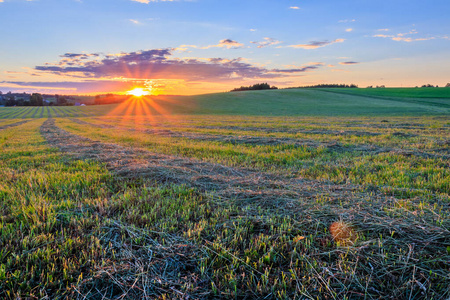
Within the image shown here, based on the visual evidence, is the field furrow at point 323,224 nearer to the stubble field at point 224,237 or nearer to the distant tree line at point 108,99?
the stubble field at point 224,237

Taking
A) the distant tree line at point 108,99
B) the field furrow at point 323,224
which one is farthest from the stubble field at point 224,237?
the distant tree line at point 108,99

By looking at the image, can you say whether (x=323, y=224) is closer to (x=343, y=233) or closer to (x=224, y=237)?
(x=343, y=233)

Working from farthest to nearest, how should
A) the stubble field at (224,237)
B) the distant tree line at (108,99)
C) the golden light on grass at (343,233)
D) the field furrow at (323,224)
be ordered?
1. the distant tree line at (108,99)
2. the golden light on grass at (343,233)
3. the field furrow at (323,224)
4. the stubble field at (224,237)

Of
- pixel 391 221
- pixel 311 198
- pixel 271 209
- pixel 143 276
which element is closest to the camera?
pixel 143 276

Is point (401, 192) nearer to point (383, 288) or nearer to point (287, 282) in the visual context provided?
point (383, 288)

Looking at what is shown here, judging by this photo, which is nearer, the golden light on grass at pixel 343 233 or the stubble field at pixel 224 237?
the stubble field at pixel 224 237

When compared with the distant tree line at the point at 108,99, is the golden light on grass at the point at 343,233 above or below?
below

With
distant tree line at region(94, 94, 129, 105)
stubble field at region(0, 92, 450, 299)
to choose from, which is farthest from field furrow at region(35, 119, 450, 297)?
distant tree line at region(94, 94, 129, 105)

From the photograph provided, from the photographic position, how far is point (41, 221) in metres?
3.39

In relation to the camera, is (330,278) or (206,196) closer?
(330,278)

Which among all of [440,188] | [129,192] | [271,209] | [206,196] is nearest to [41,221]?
[129,192]

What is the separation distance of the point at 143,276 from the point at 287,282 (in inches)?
53.0

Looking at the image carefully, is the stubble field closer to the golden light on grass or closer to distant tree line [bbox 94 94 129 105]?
the golden light on grass

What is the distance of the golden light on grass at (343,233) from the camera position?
112 inches
